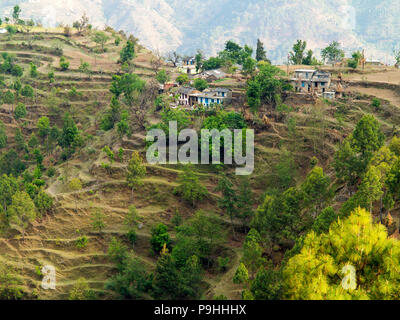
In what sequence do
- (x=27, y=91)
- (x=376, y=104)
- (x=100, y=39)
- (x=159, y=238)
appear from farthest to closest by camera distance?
(x=100, y=39), (x=27, y=91), (x=376, y=104), (x=159, y=238)

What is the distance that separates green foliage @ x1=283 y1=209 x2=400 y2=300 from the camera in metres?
16.6

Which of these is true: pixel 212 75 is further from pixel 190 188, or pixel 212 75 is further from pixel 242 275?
pixel 242 275

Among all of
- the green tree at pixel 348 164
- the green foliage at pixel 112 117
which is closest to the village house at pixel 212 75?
the green foliage at pixel 112 117

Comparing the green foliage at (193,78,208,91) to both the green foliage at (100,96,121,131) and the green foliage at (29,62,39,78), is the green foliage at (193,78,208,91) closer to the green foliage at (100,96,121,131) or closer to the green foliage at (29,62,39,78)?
the green foliage at (100,96,121,131)

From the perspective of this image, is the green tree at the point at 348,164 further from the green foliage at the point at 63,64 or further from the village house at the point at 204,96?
the green foliage at the point at 63,64

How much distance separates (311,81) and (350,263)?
3509 centimetres

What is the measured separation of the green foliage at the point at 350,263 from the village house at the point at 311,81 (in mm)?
32689

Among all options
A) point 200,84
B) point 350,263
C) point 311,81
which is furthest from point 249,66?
point 350,263

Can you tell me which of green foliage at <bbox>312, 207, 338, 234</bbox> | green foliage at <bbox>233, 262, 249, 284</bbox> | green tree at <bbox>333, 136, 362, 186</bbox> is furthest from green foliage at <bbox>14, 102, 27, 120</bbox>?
green foliage at <bbox>312, 207, 338, 234</bbox>

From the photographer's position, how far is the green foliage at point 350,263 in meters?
16.6

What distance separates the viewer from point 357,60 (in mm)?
55719

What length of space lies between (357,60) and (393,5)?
147492 millimetres

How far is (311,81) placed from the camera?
4984cm

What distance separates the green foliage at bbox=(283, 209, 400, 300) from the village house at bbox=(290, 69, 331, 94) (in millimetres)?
32689
